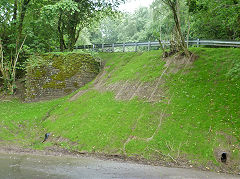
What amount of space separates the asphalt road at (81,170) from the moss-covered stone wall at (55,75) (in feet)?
36.1

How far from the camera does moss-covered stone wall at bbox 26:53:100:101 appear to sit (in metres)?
22.4

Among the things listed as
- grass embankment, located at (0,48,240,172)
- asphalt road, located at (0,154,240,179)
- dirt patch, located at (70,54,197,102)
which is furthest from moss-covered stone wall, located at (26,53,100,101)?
asphalt road, located at (0,154,240,179)

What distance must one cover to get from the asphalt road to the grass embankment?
99cm

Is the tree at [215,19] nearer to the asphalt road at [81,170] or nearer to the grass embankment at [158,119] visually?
the grass embankment at [158,119]

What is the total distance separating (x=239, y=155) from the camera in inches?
427

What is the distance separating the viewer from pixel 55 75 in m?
22.8

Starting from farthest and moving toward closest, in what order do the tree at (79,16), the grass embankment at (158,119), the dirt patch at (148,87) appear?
the tree at (79,16) → the dirt patch at (148,87) → the grass embankment at (158,119)

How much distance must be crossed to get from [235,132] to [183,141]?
A: 106 inches

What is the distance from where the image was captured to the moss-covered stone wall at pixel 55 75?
22406mm

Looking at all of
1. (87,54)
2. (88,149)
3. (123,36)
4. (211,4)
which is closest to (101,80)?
(87,54)

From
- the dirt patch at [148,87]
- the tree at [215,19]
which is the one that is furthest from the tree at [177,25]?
the tree at [215,19]

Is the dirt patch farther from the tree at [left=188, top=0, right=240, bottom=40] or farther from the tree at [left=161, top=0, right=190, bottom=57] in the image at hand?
the tree at [left=188, top=0, right=240, bottom=40]

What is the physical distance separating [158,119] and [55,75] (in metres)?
12.8

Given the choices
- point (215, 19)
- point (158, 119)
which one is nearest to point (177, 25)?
point (215, 19)
